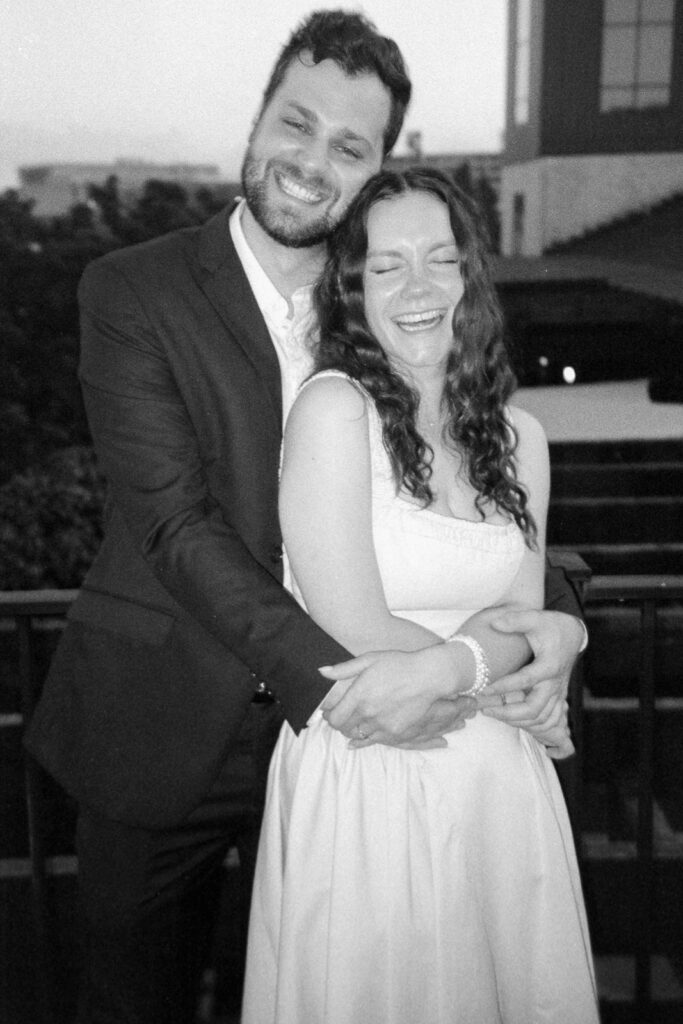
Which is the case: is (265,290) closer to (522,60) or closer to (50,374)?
(522,60)

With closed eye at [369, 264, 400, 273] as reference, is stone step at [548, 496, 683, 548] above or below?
below

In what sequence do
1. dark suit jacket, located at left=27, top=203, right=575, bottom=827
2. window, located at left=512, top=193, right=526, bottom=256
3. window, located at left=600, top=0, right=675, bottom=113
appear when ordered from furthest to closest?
window, located at left=600, top=0, right=675, bottom=113 → window, located at left=512, top=193, right=526, bottom=256 → dark suit jacket, located at left=27, top=203, right=575, bottom=827

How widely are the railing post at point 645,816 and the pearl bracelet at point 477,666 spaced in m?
0.50

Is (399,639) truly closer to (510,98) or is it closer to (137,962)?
(137,962)

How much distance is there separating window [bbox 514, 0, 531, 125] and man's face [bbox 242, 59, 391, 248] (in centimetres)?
490

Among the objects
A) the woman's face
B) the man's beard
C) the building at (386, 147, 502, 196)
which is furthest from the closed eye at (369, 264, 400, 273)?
the building at (386, 147, 502, 196)

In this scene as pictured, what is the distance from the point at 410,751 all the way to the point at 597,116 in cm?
704

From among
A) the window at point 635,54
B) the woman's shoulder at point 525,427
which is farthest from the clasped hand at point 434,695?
the window at point 635,54

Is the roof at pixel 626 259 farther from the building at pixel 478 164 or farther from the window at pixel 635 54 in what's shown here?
the window at pixel 635 54

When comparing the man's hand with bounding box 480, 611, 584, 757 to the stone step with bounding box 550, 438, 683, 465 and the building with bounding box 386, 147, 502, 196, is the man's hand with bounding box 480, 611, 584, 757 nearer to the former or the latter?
the building with bounding box 386, 147, 502, 196

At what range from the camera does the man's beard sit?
158 cm

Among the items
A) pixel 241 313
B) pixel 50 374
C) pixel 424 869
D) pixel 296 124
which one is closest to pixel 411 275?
pixel 241 313

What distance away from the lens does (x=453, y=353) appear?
144 centimetres

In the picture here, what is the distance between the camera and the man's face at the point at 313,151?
1591mm
